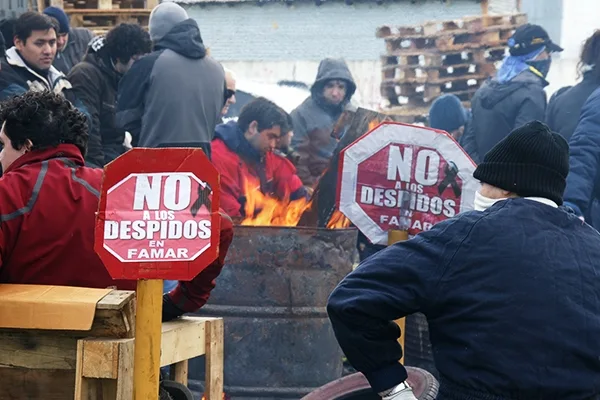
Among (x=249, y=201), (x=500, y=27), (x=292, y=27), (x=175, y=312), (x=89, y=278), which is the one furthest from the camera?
(x=292, y=27)

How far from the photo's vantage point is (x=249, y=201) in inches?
307

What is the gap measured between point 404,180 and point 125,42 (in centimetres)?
292

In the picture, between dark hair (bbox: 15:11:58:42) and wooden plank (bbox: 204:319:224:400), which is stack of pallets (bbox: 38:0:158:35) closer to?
dark hair (bbox: 15:11:58:42)

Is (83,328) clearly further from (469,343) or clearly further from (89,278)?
(469,343)

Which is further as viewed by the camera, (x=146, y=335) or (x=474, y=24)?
(x=474, y=24)

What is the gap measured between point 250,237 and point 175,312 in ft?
7.03

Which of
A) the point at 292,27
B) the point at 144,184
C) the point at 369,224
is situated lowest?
the point at 292,27

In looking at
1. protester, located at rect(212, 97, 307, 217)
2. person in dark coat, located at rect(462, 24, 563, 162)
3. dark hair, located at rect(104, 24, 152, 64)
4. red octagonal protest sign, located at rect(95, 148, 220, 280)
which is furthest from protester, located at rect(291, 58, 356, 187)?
red octagonal protest sign, located at rect(95, 148, 220, 280)

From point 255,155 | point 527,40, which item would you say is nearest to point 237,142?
point 255,155

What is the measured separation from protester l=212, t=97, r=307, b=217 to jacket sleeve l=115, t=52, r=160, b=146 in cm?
69

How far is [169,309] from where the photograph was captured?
15.7ft

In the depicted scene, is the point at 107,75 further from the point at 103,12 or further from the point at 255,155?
the point at 103,12

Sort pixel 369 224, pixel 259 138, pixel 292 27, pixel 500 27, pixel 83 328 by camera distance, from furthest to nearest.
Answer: pixel 292 27
pixel 500 27
pixel 259 138
pixel 369 224
pixel 83 328

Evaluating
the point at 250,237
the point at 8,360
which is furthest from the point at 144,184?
the point at 250,237
